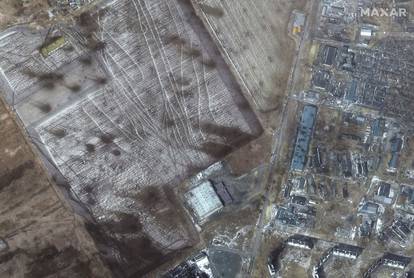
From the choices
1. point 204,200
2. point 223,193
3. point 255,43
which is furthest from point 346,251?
point 255,43

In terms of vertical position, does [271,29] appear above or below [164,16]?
below

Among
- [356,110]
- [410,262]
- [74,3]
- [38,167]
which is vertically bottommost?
[410,262]

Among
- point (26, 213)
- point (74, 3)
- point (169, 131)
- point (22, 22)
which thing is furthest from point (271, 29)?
point (26, 213)

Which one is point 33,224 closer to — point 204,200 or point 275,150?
point 204,200

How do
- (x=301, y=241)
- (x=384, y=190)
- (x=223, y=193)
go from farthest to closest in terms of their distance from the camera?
1. (x=384, y=190)
2. (x=301, y=241)
3. (x=223, y=193)

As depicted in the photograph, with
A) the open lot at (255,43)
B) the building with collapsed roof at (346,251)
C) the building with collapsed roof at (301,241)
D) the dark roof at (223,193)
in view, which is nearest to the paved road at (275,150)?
the open lot at (255,43)

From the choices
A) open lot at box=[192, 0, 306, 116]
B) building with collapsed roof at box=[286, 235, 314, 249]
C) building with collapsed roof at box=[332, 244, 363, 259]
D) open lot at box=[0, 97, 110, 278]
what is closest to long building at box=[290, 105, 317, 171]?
open lot at box=[192, 0, 306, 116]

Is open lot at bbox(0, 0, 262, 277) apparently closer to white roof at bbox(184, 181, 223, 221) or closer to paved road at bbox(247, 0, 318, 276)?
white roof at bbox(184, 181, 223, 221)

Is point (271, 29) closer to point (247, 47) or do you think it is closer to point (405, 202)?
point (247, 47)
